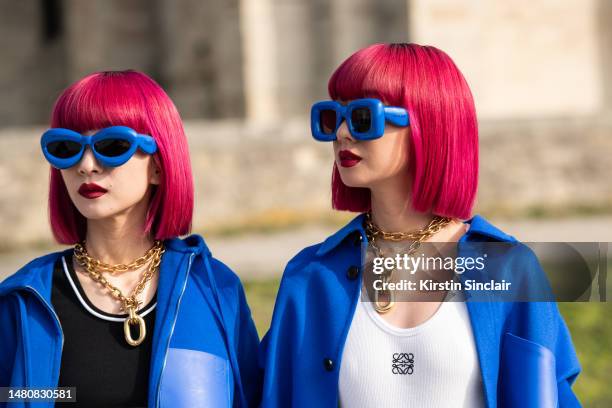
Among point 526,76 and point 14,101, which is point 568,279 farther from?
point 14,101

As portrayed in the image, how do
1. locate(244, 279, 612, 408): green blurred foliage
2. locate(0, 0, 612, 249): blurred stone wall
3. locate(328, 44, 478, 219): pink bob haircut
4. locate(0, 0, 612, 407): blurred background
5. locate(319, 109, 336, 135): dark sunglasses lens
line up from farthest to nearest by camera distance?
locate(0, 0, 612, 249): blurred stone wall, locate(0, 0, 612, 407): blurred background, locate(244, 279, 612, 408): green blurred foliage, locate(319, 109, 336, 135): dark sunglasses lens, locate(328, 44, 478, 219): pink bob haircut

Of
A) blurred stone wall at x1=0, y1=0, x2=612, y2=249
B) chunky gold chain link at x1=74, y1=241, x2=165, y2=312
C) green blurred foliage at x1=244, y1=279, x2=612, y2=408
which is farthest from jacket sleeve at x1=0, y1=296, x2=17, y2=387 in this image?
blurred stone wall at x1=0, y1=0, x2=612, y2=249

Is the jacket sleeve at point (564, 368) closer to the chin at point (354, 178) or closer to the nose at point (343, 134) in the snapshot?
the chin at point (354, 178)

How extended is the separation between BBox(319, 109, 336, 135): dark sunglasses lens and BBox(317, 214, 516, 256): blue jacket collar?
0.91 ft

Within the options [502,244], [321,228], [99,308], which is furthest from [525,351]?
[321,228]

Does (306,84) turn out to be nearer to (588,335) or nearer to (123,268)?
(588,335)

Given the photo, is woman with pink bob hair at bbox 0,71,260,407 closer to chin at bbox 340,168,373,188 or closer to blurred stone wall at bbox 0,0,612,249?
chin at bbox 340,168,373,188

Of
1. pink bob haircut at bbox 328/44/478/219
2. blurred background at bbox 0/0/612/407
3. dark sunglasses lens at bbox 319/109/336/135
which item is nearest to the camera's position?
pink bob haircut at bbox 328/44/478/219

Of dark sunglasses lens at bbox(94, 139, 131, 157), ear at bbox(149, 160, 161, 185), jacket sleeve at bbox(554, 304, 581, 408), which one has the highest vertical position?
dark sunglasses lens at bbox(94, 139, 131, 157)

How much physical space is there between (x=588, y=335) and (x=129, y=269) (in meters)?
4.17

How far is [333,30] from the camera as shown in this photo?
1091 cm

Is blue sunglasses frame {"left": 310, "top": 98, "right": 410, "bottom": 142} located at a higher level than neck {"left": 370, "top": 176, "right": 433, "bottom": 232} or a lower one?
higher

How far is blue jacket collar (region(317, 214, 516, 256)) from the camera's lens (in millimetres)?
2805

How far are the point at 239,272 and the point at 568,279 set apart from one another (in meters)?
4.94
